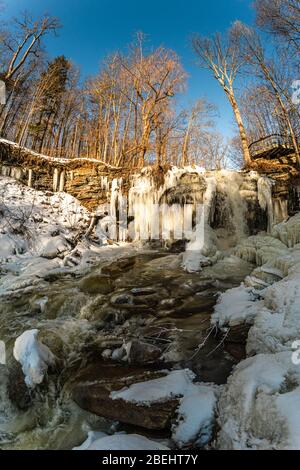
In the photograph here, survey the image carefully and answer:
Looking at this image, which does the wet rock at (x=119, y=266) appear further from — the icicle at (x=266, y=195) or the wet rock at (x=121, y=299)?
the icicle at (x=266, y=195)

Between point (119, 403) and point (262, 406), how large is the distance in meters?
1.41

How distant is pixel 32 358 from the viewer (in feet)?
11.0

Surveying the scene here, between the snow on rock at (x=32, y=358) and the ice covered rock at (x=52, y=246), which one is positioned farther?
the ice covered rock at (x=52, y=246)

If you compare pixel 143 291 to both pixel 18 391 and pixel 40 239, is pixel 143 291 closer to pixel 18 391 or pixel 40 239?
pixel 18 391

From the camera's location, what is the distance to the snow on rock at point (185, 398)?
2.45 m

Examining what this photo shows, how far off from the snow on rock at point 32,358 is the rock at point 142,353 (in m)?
1.04

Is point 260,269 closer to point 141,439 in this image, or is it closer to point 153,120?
point 141,439

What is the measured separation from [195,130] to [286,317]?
865 inches

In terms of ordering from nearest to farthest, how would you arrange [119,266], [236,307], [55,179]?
[236,307], [119,266], [55,179]

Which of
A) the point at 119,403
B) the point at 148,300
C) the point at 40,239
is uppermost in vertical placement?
the point at 40,239

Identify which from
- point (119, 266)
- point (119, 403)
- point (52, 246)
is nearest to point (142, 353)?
point (119, 403)

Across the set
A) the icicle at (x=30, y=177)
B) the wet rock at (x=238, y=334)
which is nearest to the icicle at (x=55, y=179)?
the icicle at (x=30, y=177)

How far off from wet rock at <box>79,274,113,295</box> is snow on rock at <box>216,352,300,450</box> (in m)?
3.83

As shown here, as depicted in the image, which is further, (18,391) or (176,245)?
(176,245)
